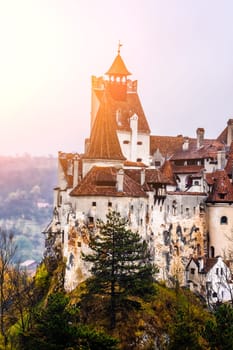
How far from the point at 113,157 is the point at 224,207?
51.6 feet

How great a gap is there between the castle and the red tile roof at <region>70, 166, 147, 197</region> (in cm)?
11

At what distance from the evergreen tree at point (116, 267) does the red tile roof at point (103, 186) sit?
4497mm

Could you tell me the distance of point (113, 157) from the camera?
76.9 meters

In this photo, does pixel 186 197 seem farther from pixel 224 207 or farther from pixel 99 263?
pixel 99 263

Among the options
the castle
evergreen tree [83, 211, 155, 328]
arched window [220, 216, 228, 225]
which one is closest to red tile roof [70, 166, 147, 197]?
the castle

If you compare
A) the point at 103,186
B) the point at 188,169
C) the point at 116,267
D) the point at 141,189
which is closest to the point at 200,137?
the point at 188,169

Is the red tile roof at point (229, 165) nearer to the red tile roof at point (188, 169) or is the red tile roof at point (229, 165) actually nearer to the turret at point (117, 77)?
the red tile roof at point (188, 169)

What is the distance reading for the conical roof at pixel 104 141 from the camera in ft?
252

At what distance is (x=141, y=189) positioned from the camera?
75.4 meters

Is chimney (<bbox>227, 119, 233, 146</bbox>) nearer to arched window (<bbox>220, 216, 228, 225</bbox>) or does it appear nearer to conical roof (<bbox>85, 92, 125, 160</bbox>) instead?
arched window (<bbox>220, 216, 228, 225</bbox>)

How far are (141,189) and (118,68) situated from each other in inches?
1044

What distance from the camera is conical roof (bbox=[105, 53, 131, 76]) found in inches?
Result: 3735

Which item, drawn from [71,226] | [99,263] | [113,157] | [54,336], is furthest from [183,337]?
[113,157]

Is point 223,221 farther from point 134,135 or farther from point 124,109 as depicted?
point 124,109
